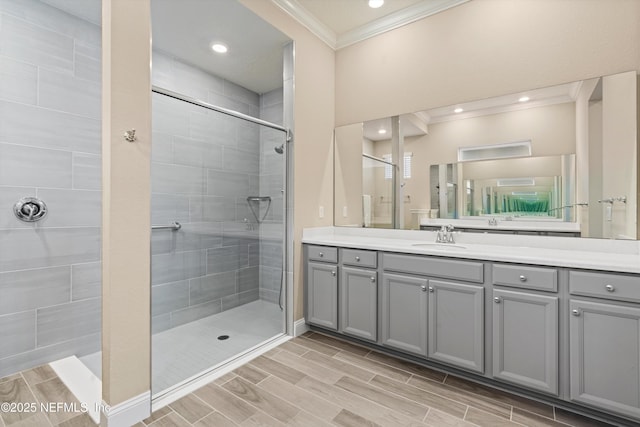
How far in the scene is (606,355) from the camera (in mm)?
1551

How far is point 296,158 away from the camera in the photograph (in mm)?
2711

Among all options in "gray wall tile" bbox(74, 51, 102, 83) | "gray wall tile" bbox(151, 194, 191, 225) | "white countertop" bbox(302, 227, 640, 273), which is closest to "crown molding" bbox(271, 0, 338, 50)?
"gray wall tile" bbox(74, 51, 102, 83)

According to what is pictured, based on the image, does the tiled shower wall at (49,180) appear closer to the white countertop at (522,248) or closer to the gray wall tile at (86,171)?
the gray wall tile at (86,171)

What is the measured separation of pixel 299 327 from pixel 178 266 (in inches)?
46.7

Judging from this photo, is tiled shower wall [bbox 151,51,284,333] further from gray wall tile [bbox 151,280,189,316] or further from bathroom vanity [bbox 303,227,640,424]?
bathroom vanity [bbox 303,227,640,424]

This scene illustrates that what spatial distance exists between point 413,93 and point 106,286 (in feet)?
8.85

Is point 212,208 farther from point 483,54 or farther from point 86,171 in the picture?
point 483,54

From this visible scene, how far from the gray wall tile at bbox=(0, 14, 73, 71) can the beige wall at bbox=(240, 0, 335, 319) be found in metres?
1.52

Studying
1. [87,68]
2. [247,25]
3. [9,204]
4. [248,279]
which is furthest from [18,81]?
[248,279]

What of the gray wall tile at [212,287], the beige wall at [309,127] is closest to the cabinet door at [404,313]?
the beige wall at [309,127]

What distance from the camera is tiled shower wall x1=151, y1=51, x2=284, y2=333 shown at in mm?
1990

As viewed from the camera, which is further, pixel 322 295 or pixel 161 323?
pixel 322 295

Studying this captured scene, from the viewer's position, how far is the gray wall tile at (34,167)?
202 cm

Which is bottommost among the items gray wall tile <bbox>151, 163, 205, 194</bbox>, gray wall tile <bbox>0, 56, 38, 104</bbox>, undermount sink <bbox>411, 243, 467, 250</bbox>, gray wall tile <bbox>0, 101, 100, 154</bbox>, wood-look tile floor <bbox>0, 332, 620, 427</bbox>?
wood-look tile floor <bbox>0, 332, 620, 427</bbox>
